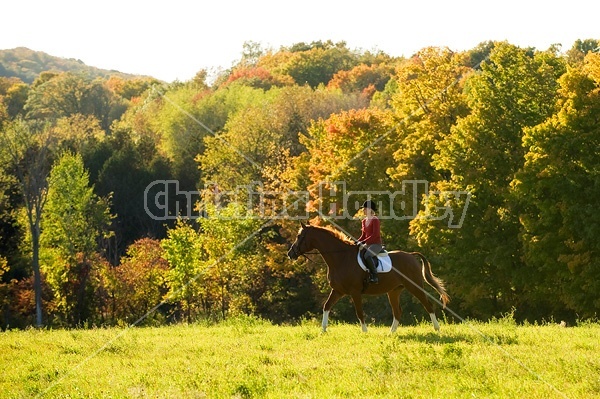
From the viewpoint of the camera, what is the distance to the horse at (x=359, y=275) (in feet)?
66.1

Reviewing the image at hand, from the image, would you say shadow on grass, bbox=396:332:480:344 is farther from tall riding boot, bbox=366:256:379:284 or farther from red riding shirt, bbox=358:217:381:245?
red riding shirt, bbox=358:217:381:245

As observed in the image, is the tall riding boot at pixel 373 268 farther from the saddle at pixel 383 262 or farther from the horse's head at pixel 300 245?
the horse's head at pixel 300 245

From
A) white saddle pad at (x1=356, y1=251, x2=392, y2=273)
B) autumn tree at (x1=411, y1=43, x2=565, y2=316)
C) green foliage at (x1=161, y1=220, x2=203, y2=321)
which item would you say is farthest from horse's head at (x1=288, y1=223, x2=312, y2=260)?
green foliage at (x1=161, y1=220, x2=203, y2=321)

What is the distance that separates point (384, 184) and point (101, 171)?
42962 millimetres

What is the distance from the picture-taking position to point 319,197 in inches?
1928

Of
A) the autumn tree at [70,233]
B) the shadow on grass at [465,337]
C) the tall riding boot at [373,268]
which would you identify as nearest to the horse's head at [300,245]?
the tall riding boot at [373,268]

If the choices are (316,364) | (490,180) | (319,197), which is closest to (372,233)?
(316,364)

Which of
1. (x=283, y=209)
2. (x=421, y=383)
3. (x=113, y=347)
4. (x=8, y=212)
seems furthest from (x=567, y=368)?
(x=8, y=212)

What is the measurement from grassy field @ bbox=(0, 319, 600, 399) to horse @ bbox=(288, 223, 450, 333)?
0.97m

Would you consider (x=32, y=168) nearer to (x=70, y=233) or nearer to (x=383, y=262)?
(x=70, y=233)

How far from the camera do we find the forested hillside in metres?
35.3

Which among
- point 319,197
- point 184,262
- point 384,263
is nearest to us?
point 384,263

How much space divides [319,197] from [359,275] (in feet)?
94.1

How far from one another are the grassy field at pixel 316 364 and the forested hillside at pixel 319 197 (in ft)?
55.3
